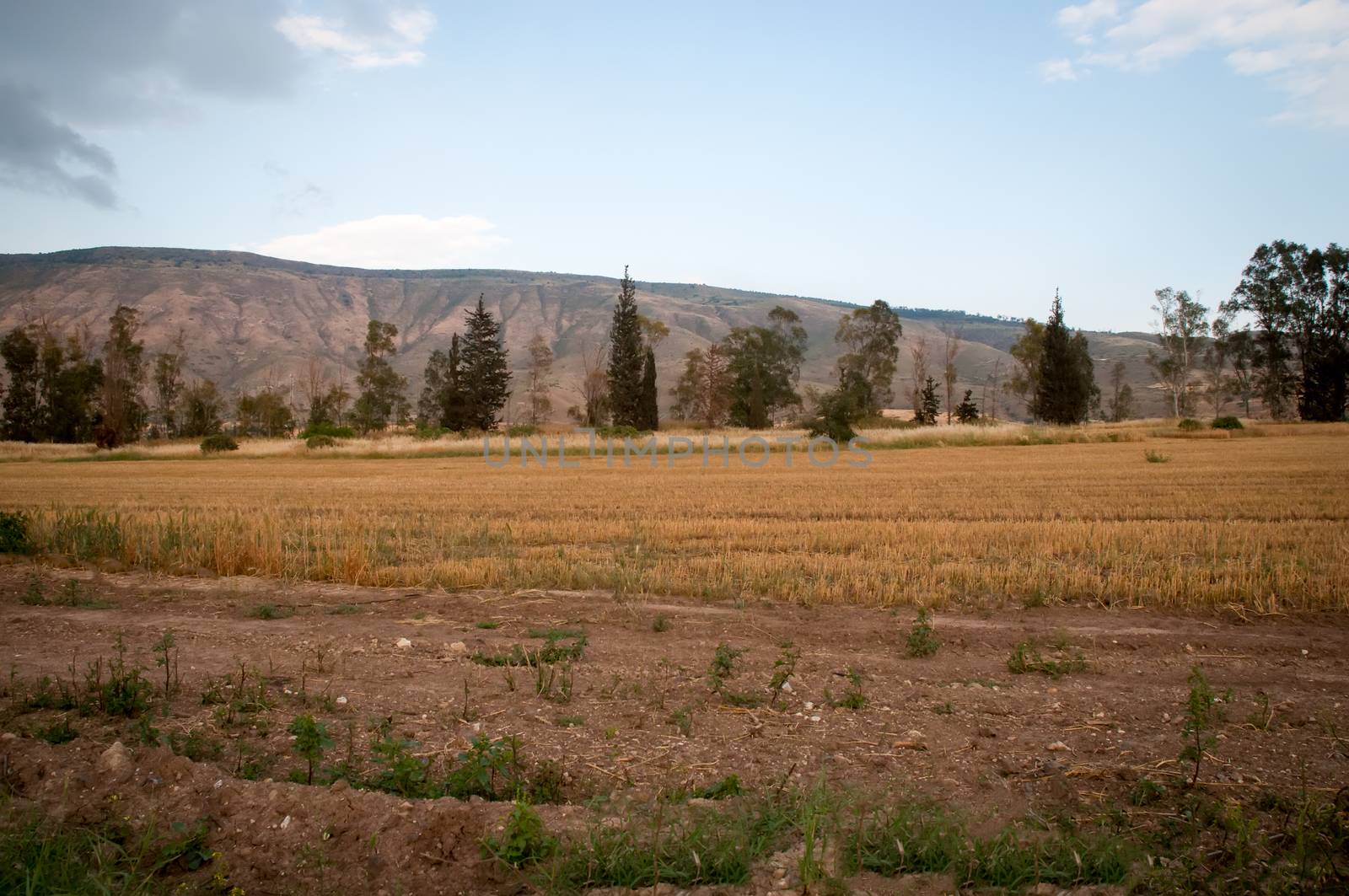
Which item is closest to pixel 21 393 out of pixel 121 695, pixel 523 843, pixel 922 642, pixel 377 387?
pixel 377 387

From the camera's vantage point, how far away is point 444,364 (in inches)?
3752

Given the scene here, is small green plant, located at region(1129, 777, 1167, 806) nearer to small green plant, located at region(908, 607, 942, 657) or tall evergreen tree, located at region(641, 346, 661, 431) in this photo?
small green plant, located at region(908, 607, 942, 657)

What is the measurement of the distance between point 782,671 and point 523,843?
335 centimetres

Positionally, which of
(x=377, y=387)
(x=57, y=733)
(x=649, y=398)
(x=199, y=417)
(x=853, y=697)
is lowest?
(x=853, y=697)

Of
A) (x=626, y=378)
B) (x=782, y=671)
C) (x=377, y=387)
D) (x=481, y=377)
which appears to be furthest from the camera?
(x=377, y=387)

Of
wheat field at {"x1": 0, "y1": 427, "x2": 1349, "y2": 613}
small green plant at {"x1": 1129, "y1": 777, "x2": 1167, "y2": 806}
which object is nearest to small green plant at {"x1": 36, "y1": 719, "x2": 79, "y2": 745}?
wheat field at {"x1": 0, "y1": 427, "x2": 1349, "y2": 613}

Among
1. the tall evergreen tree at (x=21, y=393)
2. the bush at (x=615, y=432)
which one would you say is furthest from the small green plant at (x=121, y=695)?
the tall evergreen tree at (x=21, y=393)

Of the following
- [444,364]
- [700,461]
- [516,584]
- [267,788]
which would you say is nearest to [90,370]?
[444,364]

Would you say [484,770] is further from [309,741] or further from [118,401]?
[118,401]

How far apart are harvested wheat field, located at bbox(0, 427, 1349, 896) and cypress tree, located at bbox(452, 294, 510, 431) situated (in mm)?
54576

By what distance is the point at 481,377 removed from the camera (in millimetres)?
67375

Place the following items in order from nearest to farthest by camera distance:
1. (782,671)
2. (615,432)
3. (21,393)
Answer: (782,671) < (615,432) < (21,393)

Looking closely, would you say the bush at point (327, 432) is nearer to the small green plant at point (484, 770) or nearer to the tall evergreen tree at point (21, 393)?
the tall evergreen tree at point (21, 393)

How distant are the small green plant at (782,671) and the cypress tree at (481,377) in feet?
203
